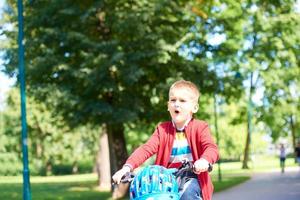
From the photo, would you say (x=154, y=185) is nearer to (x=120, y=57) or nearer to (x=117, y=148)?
(x=120, y=57)

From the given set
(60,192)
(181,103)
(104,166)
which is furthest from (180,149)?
(104,166)

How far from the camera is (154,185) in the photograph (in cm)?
344

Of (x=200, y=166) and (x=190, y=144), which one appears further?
(x=190, y=144)

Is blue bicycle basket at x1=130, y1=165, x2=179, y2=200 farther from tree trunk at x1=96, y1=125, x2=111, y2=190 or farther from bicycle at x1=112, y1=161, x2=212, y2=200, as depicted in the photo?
tree trunk at x1=96, y1=125, x2=111, y2=190

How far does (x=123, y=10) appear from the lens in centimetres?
1811

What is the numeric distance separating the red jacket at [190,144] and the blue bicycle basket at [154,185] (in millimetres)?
458

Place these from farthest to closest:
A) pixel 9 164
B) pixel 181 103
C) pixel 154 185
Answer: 1. pixel 9 164
2. pixel 181 103
3. pixel 154 185

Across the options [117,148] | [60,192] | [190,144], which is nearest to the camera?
[190,144]

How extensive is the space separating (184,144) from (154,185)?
75 centimetres

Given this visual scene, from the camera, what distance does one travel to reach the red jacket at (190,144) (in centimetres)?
398

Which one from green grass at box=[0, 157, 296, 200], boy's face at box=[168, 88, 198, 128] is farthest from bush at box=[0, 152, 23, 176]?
boy's face at box=[168, 88, 198, 128]

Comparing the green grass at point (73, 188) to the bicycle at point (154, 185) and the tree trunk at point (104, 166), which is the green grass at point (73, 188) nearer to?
the tree trunk at point (104, 166)

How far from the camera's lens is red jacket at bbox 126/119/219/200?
3.98 m

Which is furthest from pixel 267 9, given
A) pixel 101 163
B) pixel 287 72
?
pixel 101 163
